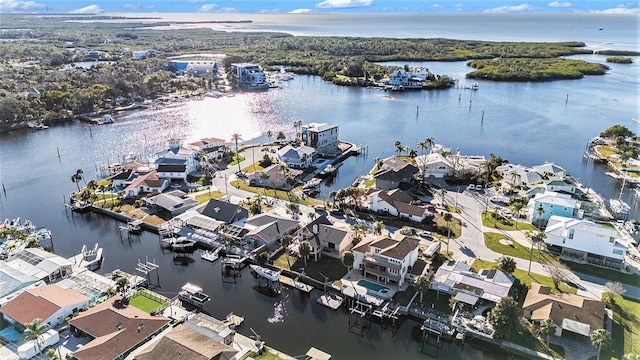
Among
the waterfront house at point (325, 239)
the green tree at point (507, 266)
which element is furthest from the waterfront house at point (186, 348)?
the green tree at point (507, 266)

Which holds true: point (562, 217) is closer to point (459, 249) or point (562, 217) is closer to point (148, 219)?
point (459, 249)

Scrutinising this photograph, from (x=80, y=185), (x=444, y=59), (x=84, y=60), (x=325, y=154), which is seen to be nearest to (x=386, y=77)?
(x=444, y=59)

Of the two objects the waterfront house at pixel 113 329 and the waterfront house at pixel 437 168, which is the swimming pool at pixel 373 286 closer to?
the waterfront house at pixel 113 329

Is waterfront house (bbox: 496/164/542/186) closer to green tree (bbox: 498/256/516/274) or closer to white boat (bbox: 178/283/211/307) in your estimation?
green tree (bbox: 498/256/516/274)

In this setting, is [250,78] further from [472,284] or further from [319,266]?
[472,284]

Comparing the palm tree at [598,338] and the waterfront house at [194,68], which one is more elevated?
the waterfront house at [194,68]

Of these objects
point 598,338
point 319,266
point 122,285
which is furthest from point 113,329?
point 598,338
